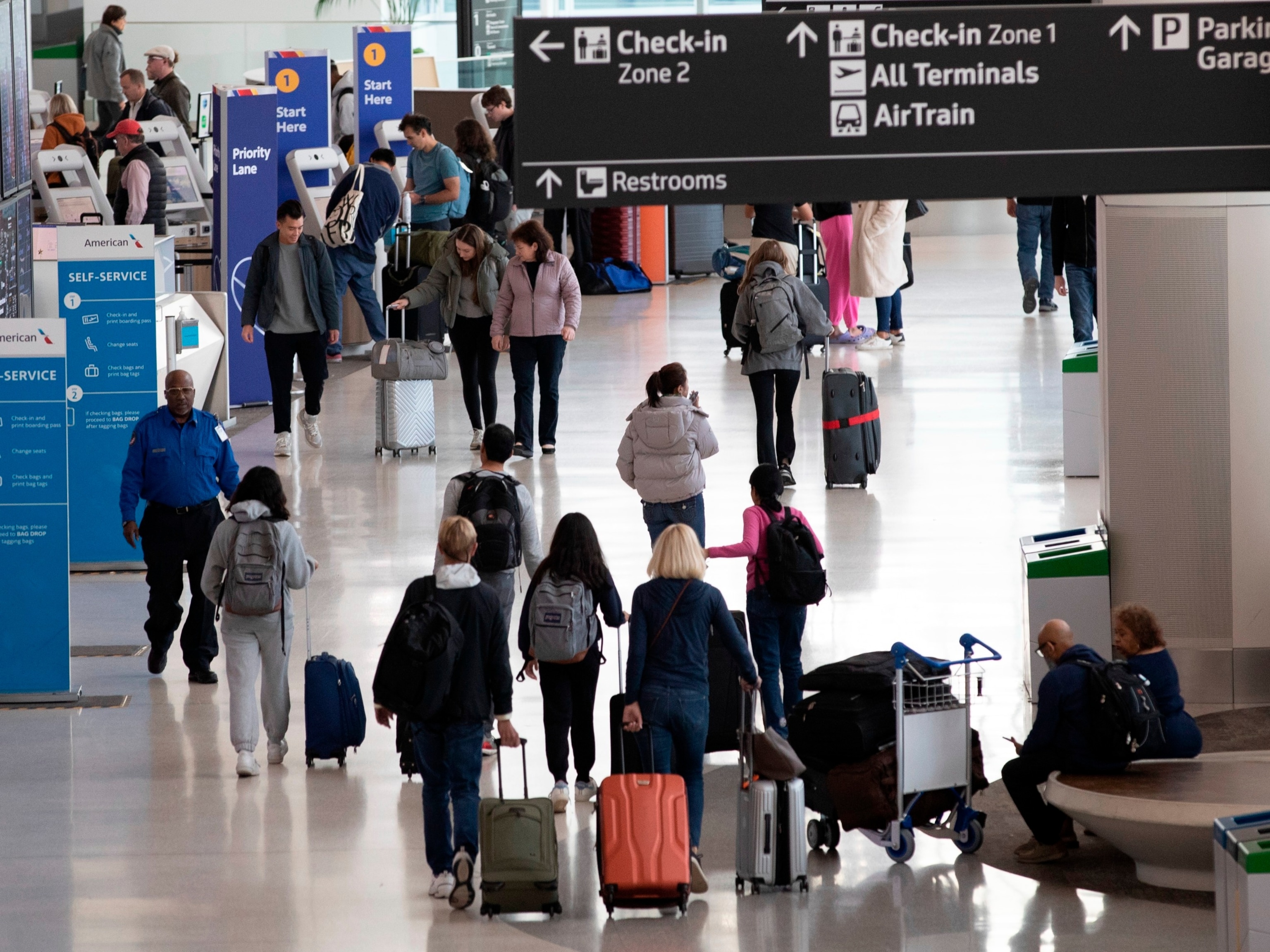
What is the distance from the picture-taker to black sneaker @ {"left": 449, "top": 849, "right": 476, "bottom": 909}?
253 inches

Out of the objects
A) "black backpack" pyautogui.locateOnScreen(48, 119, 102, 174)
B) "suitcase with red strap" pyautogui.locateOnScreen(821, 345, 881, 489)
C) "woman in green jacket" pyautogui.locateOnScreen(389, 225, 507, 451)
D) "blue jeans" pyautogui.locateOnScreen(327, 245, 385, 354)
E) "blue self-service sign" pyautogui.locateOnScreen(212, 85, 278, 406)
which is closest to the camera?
"suitcase with red strap" pyautogui.locateOnScreen(821, 345, 881, 489)

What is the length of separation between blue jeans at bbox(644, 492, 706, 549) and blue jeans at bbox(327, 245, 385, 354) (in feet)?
23.2

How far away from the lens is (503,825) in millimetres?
6375

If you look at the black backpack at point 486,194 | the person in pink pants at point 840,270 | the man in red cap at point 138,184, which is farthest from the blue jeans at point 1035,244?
the man in red cap at point 138,184

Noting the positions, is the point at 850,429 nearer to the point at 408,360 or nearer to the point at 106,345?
the point at 408,360

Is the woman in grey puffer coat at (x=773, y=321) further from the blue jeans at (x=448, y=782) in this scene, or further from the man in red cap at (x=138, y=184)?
the man in red cap at (x=138, y=184)

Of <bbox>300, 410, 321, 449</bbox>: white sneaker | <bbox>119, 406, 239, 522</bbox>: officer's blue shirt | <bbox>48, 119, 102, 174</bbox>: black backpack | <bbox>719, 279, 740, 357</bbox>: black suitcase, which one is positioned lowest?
<bbox>119, 406, 239, 522</bbox>: officer's blue shirt

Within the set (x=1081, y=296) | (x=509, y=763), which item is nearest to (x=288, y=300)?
(x=509, y=763)

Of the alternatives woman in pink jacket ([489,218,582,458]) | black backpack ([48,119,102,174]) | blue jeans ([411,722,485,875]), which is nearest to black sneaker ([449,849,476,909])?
blue jeans ([411,722,485,875])

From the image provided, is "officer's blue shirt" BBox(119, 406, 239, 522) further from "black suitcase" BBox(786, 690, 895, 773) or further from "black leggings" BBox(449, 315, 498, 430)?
"black leggings" BBox(449, 315, 498, 430)

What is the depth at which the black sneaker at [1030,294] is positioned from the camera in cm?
1972

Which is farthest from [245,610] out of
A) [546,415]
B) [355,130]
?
[355,130]

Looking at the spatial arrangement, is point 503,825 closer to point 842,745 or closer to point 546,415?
point 842,745

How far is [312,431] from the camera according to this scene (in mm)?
14281
